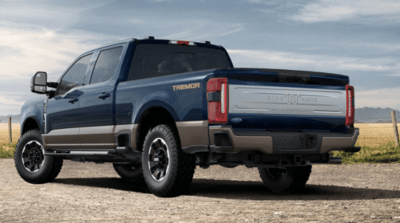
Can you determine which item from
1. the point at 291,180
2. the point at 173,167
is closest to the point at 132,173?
the point at 291,180

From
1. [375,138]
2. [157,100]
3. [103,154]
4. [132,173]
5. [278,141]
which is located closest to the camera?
[278,141]

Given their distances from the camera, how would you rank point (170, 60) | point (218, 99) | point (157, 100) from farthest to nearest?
point (170, 60) < point (157, 100) < point (218, 99)

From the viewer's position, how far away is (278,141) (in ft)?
22.8

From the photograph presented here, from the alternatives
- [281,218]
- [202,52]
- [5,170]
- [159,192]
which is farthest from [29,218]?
[5,170]

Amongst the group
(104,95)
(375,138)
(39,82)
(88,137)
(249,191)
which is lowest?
(375,138)

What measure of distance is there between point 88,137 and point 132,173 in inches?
76.4

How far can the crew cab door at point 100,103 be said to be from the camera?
28.0ft

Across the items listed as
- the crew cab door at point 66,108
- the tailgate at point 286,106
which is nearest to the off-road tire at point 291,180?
the tailgate at point 286,106

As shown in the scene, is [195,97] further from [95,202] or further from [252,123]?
[95,202]

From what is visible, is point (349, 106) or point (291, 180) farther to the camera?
point (291, 180)

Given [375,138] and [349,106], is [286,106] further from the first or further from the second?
[375,138]

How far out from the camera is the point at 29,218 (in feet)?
19.8

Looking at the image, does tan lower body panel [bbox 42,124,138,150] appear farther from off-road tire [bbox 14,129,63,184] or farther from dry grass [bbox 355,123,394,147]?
dry grass [bbox 355,123,394,147]

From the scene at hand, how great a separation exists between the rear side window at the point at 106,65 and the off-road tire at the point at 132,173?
2.02 metres
